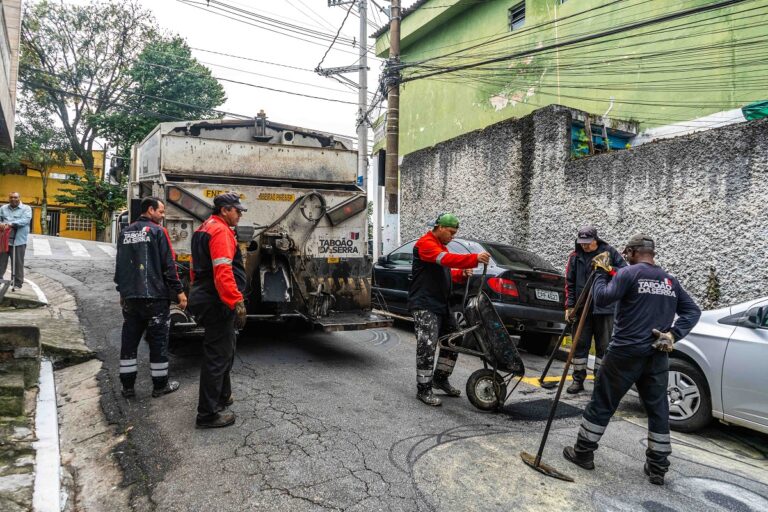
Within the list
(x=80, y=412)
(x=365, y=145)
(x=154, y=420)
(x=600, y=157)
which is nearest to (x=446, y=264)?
(x=154, y=420)

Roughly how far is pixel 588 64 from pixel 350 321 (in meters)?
11.3

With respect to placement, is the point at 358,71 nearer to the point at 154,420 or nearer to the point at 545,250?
the point at 545,250

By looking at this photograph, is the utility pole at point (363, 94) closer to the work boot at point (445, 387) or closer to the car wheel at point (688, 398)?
the work boot at point (445, 387)

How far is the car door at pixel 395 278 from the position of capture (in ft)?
27.9

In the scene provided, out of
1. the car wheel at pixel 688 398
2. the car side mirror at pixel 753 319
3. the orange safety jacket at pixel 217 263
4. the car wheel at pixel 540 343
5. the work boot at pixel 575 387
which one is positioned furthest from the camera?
the car wheel at pixel 540 343

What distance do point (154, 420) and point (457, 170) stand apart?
30.7 feet

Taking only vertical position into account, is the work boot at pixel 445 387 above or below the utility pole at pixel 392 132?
below

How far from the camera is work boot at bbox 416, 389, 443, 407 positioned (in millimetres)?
4667

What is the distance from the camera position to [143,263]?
183 inches

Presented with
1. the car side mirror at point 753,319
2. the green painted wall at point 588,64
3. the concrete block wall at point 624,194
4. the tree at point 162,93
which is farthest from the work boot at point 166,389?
the tree at point 162,93

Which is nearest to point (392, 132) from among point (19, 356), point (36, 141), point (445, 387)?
point (445, 387)

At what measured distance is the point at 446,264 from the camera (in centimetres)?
455

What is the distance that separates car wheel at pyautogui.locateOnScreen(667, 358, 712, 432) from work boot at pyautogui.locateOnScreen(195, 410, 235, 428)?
3637 mm

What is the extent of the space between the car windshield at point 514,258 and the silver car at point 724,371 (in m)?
2.68
